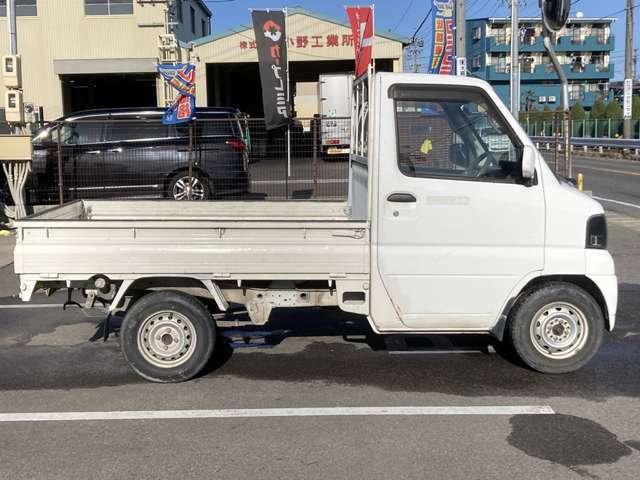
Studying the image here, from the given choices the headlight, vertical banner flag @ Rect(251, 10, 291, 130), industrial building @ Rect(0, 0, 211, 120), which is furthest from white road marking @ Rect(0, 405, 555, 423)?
industrial building @ Rect(0, 0, 211, 120)

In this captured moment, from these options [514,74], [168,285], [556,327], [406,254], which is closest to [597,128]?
[514,74]

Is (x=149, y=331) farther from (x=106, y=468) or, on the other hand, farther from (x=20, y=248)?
(x=106, y=468)

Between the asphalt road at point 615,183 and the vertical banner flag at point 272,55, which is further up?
the vertical banner flag at point 272,55

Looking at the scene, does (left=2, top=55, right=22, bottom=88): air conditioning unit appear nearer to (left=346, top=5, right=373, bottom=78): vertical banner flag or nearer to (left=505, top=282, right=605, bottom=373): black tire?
(left=346, top=5, right=373, bottom=78): vertical banner flag

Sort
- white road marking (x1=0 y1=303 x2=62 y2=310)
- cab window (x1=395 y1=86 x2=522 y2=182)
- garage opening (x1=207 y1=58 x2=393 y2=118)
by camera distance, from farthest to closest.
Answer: garage opening (x1=207 y1=58 x2=393 y2=118) → white road marking (x1=0 y1=303 x2=62 y2=310) → cab window (x1=395 y1=86 x2=522 y2=182)

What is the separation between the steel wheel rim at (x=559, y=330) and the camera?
5.30m

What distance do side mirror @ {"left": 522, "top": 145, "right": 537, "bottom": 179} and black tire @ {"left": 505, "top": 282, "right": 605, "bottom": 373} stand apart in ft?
2.92

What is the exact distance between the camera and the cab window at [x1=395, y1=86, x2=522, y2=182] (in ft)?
16.9

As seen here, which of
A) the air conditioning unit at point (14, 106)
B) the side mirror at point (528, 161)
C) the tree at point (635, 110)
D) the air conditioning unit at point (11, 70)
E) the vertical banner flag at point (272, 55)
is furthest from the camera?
the tree at point (635, 110)

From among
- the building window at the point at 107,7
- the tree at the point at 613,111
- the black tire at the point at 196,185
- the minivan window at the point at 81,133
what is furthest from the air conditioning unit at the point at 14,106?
the tree at the point at 613,111

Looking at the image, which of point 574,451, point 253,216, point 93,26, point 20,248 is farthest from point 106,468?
point 93,26

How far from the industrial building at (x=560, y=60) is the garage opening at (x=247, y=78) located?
141ft

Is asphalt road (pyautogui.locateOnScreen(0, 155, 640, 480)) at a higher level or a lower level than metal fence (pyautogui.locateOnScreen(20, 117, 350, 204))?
lower

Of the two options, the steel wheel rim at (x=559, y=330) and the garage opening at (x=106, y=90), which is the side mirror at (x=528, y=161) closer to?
the steel wheel rim at (x=559, y=330)
